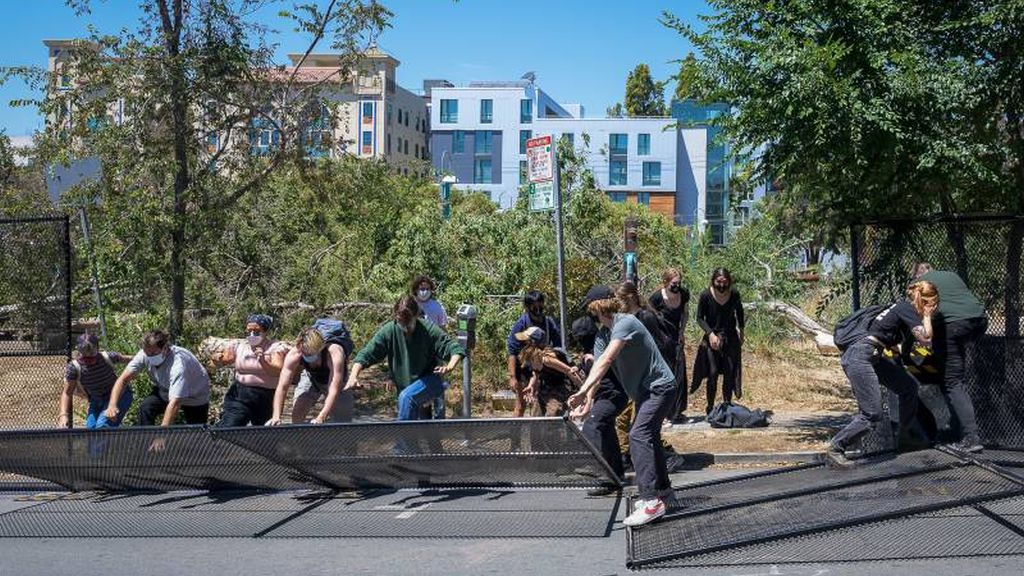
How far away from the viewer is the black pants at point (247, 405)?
32.1 ft

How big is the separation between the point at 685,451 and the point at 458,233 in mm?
6544

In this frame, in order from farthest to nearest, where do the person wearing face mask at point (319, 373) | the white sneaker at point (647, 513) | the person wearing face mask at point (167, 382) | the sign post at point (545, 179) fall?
Answer: the sign post at point (545, 179) < the person wearing face mask at point (167, 382) < the person wearing face mask at point (319, 373) < the white sneaker at point (647, 513)

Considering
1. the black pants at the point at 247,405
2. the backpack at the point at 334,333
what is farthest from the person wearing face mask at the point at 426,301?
the black pants at the point at 247,405

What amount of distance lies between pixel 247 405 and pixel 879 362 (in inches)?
215

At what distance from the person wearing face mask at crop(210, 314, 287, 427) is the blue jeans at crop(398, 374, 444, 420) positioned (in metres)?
1.14

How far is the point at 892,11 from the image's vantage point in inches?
404

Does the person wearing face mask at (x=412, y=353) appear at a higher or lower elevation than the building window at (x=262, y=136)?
lower

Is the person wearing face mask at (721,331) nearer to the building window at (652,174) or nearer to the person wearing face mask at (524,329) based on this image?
the person wearing face mask at (524,329)

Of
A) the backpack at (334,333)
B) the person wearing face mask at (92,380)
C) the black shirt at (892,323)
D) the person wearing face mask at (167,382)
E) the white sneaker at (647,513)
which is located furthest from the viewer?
the person wearing face mask at (92,380)

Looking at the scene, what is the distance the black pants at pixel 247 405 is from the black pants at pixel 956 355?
19.4ft

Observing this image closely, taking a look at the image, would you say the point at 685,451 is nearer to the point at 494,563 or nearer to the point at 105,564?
the point at 494,563

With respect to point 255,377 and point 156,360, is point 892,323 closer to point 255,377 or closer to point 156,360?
point 255,377

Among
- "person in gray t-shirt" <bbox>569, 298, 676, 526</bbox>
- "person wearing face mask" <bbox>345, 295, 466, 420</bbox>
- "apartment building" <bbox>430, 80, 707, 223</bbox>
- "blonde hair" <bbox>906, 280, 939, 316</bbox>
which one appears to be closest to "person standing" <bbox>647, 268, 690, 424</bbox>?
"person wearing face mask" <bbox>345, 295, 466, 420</bbox>

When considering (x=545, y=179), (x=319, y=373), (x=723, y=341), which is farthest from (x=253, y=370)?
(x=723, y=341)
